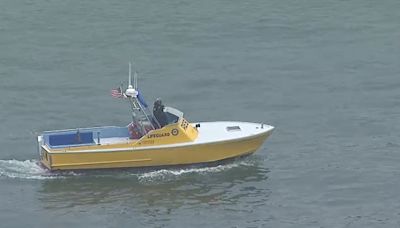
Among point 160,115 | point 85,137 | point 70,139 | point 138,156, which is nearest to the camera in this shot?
point 138,156

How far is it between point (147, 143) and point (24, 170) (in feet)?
13.5

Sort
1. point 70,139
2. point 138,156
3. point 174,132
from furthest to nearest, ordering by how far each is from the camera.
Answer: point 70,139 → point 138,156 → point 174,132

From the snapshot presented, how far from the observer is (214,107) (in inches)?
1635

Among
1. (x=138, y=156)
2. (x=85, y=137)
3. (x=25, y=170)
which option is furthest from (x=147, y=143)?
(x=25, y=170)

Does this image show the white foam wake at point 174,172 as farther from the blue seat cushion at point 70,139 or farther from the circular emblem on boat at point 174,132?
the blue seat cushion at point 70,139

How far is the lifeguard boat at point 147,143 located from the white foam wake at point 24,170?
34cm

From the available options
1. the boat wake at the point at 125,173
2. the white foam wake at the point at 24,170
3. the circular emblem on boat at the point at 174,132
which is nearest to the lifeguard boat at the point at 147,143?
the circular emblem on boat at the point at 174,132

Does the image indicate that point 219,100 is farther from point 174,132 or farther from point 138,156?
point 138,156

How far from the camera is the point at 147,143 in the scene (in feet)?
112

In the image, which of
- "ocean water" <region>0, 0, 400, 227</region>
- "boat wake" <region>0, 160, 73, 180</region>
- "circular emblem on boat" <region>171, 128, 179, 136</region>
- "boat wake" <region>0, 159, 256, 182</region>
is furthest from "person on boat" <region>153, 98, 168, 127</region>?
"boat wake" <region>0, 160, 73, 180</region>

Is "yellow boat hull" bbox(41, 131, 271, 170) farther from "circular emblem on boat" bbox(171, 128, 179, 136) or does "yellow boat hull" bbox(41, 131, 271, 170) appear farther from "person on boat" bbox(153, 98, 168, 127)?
"person on boat" bbox(153, 98, 168, 127)

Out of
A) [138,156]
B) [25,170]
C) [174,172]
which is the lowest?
[174,172]

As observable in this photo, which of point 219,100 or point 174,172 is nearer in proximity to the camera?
point 174,172

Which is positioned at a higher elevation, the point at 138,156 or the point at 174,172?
the point at 138,156
